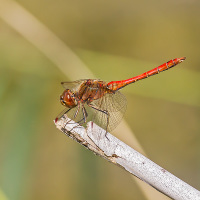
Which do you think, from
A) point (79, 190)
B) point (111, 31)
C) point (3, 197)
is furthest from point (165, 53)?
point (3, 197)

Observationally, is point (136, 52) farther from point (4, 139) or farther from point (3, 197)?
point (3, 197)

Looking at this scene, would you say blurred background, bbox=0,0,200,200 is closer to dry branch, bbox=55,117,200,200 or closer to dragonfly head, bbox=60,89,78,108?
dragonfly head, bbox=60,89,78,108

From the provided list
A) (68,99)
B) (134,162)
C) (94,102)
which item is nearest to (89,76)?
(94,102)

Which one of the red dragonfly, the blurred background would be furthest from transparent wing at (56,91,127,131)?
the blurred background

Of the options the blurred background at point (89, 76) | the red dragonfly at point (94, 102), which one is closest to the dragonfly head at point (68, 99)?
the red dragonfly at point (94, 102)

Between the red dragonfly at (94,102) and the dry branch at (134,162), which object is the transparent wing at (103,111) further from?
the dry branch at (134,162)

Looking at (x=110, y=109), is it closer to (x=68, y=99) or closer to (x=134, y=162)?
(x=68, y=99)
